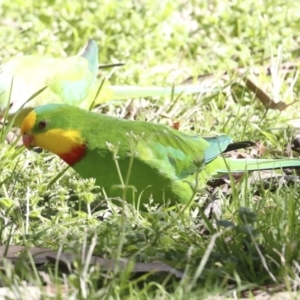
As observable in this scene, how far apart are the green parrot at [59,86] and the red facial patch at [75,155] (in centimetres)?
73

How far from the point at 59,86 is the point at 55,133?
95 centimetres

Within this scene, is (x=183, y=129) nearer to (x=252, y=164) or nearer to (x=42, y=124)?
(x=252, y=164)

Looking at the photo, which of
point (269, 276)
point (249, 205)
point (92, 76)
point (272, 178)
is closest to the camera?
point (269, 276)

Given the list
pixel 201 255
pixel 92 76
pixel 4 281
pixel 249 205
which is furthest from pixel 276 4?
pixel 4 281

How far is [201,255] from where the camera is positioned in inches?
89.5

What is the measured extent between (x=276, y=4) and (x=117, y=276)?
3.38m

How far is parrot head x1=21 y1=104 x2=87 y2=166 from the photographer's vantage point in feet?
9.64

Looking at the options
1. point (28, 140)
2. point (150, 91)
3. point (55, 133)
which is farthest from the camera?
point (150, 91)

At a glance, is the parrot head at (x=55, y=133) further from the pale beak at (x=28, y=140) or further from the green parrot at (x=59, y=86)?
the green parrot at (x=59, y=86)

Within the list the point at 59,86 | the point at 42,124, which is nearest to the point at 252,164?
the point at 42,124

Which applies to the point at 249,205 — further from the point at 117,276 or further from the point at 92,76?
the point at 92,76

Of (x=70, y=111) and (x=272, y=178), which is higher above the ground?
(x=70, y=111)

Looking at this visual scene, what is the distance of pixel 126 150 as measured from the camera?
2.85 meters

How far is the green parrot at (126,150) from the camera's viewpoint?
9.43 ft
